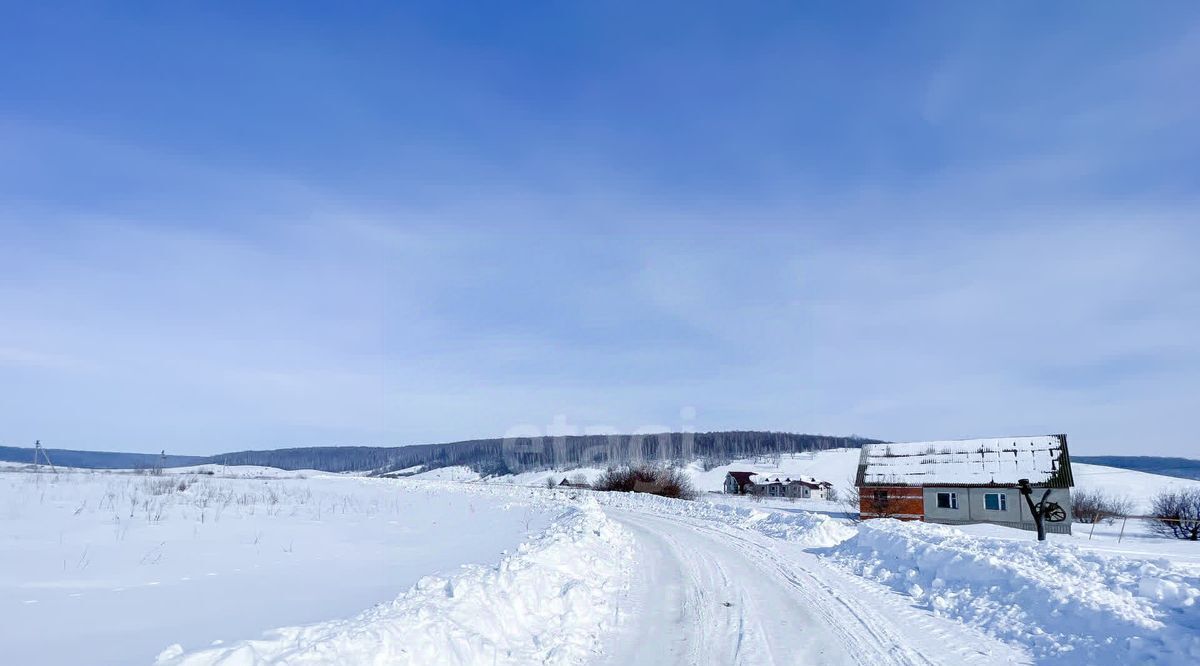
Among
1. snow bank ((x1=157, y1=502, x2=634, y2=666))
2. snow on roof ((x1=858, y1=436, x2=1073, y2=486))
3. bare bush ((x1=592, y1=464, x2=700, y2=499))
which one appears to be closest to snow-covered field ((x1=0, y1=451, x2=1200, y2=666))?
snow bank ((x1=157, y1=502, x2=634, y2=666))

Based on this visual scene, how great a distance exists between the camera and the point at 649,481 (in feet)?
181

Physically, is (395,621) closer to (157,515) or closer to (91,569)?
(91,569)

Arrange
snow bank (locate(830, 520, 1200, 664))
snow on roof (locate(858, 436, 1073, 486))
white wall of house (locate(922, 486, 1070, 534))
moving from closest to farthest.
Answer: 1. snow bank (locate(830, 520, 1200, 664))
2. white wall of house (locate(922, 486, 1070, 534))
3. snow on roof (locate(858, 436, 1073, 486))

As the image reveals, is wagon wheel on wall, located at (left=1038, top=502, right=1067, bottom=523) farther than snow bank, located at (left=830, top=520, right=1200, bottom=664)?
Yes

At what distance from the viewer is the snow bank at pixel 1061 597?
7.65 metres

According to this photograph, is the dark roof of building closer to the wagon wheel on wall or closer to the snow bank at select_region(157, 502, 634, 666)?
the wagon wheel on wall

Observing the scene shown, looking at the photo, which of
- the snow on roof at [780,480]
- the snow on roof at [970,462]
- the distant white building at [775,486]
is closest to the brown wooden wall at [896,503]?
the snow on roof at [970,462]

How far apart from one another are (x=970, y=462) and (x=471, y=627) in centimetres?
4312

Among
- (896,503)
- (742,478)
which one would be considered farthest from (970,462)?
(742,478)

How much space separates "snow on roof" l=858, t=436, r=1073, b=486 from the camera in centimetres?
3950

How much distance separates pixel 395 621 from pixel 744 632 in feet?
15.0

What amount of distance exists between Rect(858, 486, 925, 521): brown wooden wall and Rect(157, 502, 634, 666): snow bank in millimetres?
36883

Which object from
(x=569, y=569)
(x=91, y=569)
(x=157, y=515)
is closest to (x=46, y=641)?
(x=91, y=569)

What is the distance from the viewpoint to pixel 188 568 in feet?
34.4
